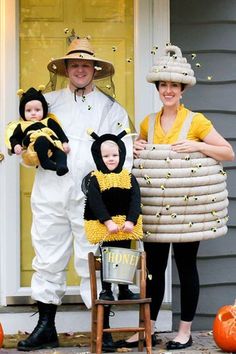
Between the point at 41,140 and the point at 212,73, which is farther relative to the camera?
the point at 212,73

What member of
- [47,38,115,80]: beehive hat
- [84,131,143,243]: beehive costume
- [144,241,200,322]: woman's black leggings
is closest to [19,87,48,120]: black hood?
[47,38,115,80]: beehive hat

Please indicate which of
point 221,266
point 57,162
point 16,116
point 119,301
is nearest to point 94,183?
point 57,162

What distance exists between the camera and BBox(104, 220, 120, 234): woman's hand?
5.05 metres

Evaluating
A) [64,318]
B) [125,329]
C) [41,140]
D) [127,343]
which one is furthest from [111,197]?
[64,318]

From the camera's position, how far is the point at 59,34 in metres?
6.13

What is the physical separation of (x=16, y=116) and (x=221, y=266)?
1.71 meters

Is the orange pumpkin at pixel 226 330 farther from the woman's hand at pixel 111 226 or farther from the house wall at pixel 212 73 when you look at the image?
the woman's hand at pixel 111 226

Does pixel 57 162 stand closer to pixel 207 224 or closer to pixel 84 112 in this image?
pixel 84 112

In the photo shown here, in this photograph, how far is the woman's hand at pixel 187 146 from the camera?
5.26m

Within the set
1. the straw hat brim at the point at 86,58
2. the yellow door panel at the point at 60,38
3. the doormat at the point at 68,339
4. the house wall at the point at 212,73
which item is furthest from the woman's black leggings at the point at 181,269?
the straw hat brim at the point at 86,58

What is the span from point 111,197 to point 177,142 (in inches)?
20.5

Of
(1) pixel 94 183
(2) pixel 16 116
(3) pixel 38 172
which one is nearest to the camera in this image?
(1) pixel 94 183

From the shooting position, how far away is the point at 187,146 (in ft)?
17.3

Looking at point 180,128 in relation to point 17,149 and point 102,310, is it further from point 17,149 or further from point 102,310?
point 102,310
